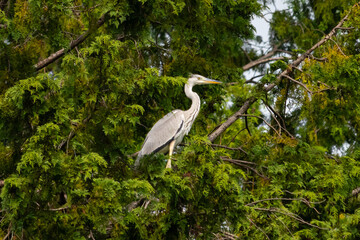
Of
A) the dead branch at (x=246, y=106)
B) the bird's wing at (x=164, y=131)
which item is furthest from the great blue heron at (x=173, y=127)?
the dead branch at (x=246, y=106)

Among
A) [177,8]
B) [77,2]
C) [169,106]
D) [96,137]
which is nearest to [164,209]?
[96,137]

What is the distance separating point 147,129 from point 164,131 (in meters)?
0.32

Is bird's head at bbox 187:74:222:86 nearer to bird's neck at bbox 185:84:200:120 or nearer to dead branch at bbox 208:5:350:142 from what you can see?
bird's neck at bbox 185:84:200:120

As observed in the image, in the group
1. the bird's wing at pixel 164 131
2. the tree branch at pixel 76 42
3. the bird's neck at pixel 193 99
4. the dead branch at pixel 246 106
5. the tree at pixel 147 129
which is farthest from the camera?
the bird's neck at pixel 193 99

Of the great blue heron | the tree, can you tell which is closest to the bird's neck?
the great blue heron

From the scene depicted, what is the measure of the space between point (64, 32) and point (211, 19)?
5.98ft

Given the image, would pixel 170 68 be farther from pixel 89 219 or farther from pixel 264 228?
pixel 89 219

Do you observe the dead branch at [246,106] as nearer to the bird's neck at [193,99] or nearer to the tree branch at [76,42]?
the bird's neck at [193,99]

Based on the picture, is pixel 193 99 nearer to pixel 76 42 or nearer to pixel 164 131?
pixel 164 131

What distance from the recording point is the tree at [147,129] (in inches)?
277

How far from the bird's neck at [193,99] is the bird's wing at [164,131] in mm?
272

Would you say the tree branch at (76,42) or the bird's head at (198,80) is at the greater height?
the bird's head at (198,80)

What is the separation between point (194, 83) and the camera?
10.0m

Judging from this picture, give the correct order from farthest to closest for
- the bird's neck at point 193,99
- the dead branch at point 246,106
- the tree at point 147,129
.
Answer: the bird's neck at point 193,99
the dead branch at point 246,106
the tree at point 147,129
